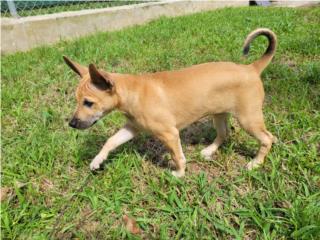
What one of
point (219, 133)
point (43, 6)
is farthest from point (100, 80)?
point (43, 6)

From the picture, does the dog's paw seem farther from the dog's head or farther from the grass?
the dog's head

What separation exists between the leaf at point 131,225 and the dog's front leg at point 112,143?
694mm

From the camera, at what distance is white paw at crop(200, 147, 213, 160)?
377 cm

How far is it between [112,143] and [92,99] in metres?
0.64

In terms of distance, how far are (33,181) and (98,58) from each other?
127 inches

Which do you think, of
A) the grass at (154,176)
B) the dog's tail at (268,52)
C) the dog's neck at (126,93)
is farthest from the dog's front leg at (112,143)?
the dog's tail at (268,52)

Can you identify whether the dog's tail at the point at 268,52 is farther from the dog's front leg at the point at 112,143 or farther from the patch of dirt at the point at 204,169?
the dog's front leg at the point at 112,143

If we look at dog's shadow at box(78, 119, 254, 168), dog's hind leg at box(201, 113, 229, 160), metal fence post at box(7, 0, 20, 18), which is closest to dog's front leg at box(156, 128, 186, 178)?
dog's shadow at box(78, 119, 254, 168)

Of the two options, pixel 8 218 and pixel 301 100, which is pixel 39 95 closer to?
pixel 8 218

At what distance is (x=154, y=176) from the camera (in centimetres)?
A: 357

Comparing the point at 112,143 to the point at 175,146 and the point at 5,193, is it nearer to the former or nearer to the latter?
the point at 175,146

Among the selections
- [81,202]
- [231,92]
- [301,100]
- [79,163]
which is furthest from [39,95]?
[301,100]

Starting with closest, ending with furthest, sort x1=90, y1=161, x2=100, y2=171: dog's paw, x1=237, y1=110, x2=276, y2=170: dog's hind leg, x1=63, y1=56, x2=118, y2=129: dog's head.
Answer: x1=63, y1=56, x2=118, y2=129: dog's head < x1=237, y1=110, x2=276, y2=170: dog's hind leg < x1=90, y1=161, x2=100, y2=171: dog's paw

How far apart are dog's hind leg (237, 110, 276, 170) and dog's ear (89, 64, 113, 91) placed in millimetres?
1269
